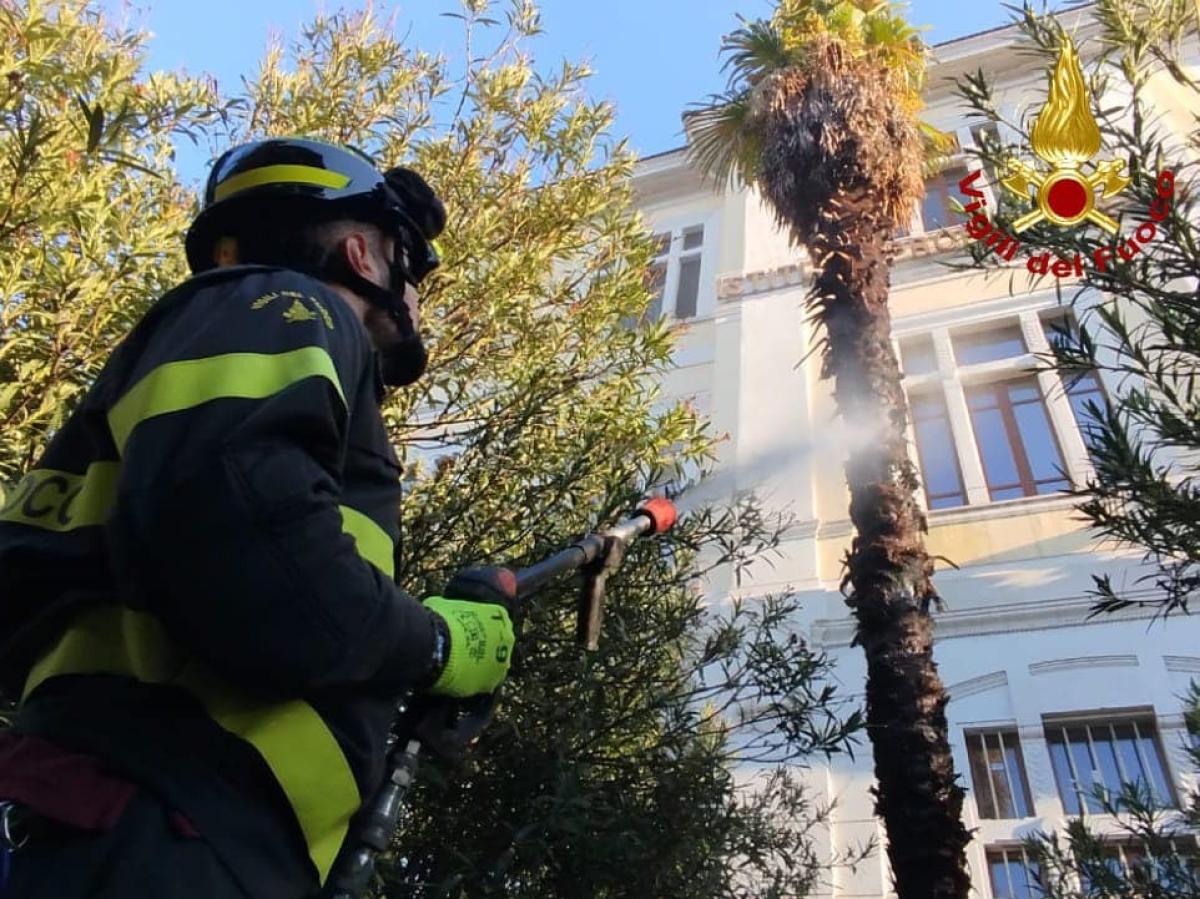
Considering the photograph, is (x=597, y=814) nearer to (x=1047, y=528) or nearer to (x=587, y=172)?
(x=587, y=172)

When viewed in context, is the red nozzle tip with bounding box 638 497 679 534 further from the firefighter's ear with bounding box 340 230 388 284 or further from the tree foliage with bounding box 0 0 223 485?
the tree foliage with bounding box 0 0 223 485

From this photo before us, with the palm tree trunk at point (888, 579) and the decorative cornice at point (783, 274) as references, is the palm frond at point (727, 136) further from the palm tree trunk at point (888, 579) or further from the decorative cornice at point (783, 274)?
the decorative cornice at point (783, 274)

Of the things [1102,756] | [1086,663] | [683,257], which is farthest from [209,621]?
[683,257]

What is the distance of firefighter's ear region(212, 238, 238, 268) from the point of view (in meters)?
2.22

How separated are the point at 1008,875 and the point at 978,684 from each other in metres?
1.93

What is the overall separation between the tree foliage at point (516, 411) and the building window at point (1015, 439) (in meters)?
6.03

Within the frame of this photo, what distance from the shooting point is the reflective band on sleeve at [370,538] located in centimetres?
167

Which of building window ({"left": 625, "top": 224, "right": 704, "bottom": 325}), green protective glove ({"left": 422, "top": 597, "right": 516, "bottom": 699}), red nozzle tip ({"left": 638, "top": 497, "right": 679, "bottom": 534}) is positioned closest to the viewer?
green protective glove ({"left": 422, "top": 597, "right": 516, "bottom": 699})

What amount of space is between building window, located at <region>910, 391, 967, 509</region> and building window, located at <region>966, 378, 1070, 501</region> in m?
0.35

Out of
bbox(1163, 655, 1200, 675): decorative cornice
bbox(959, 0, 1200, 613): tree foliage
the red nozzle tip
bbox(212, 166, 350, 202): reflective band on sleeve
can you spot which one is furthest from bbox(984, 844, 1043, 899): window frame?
bbox(212, 166, 350, 202): reflective band on sleeve

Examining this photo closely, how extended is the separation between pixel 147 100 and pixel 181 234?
645 mm

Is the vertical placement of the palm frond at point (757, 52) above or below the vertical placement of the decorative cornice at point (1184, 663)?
above

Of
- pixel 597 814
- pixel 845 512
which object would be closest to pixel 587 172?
pixel 597 814

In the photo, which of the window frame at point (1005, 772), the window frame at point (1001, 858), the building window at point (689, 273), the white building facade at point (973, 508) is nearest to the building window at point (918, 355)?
the white building facade at point (973, 508)
